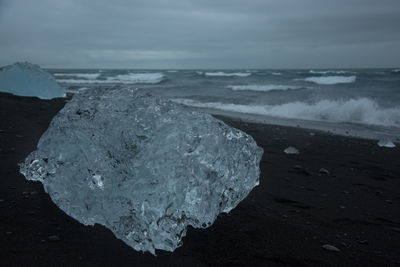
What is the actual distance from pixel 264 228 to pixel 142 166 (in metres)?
0.95

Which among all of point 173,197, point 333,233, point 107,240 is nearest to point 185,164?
point 173,197

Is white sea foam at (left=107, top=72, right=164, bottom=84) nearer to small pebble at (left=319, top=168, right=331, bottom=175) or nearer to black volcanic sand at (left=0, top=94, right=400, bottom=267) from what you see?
small pebble at (left=319, top=168, right=331, bottom=175)

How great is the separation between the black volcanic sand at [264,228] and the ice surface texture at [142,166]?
136 mm

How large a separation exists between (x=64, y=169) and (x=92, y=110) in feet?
1.35

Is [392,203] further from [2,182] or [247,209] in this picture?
[2,182]

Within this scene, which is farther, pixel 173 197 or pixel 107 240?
pixel 107 240

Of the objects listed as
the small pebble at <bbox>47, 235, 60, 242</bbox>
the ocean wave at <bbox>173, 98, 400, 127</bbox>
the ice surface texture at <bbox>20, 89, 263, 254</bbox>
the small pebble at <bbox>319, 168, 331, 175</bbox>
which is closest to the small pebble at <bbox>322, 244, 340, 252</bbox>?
the ice surface texture at <bbox>20, 89, 263, 254</bbox>

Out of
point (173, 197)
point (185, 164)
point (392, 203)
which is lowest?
point (392, 203)

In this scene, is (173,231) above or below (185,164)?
below

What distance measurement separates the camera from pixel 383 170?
13.4 ft

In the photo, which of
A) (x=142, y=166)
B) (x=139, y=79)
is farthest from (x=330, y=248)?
(x=139, y=79)

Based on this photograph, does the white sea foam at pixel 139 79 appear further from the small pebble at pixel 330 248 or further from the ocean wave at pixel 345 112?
the small pebble at pixel 330 248

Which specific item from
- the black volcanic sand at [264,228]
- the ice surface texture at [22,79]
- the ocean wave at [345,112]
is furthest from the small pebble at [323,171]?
the ice surface texture at [22,79]

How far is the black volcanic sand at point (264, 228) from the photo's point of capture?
1.82m
